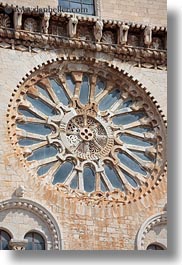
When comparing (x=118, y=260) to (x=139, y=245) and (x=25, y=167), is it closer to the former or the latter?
(x=139, y=245)

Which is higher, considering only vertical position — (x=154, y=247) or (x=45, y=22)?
(x=45, y=22)

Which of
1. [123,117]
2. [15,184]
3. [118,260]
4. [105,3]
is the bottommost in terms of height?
[118,260]

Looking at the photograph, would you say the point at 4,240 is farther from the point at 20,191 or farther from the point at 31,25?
the point at 31,25

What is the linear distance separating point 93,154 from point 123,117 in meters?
0.46

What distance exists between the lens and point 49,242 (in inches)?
327

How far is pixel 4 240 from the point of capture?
8.18 metres

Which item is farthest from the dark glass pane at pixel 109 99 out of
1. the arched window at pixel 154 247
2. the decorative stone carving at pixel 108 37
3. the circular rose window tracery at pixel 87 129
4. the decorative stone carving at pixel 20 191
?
the arched window at pixel 154 247

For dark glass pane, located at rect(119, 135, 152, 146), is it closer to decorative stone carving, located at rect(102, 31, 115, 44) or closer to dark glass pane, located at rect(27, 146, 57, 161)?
dark glass pane, located at rect(27, 146, 57, 161)

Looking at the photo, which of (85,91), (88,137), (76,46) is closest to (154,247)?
(88,137)

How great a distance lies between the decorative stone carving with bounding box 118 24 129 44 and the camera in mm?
8969

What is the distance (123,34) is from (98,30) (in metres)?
0.22

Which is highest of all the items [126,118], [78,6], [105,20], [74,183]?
[78,6]

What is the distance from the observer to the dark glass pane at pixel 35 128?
866 cm

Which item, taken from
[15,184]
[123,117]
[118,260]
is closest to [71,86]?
[123,117]
